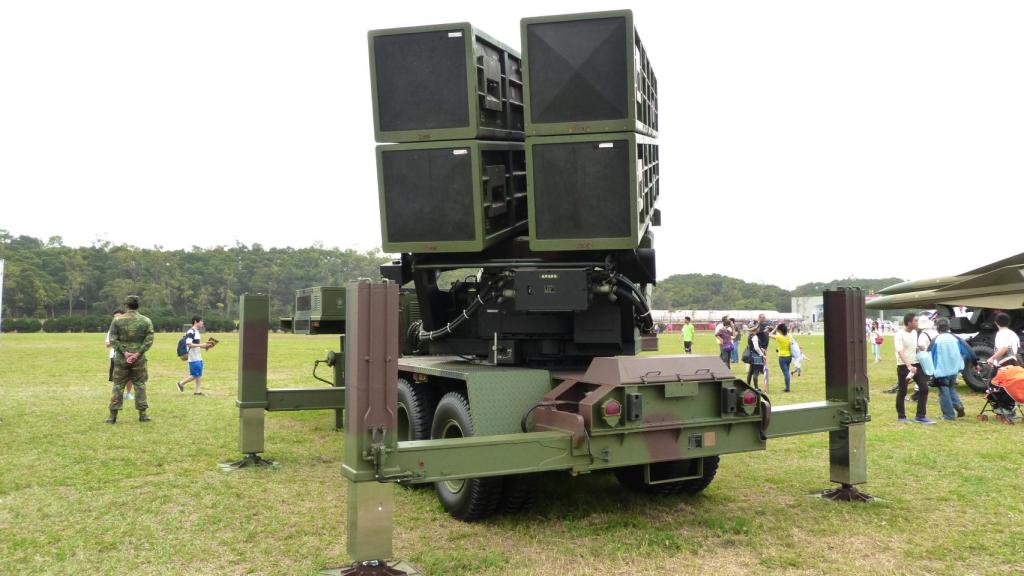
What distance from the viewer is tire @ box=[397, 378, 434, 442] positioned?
752 cm

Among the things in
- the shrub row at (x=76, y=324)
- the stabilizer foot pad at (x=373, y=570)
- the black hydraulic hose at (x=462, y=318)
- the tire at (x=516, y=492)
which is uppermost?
the black hydraulic hose at (x=462, y=318)

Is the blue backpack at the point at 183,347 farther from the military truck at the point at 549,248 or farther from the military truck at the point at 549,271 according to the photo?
the military truck at the point at 549,248

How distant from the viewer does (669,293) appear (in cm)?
12244

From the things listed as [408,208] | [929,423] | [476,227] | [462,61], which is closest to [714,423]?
[476,227]

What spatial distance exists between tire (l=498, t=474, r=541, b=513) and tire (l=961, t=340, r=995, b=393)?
13593 mm

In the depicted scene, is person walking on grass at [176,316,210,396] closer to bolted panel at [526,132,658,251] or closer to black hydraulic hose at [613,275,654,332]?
black hydraulic hose at [613,275,654,332]

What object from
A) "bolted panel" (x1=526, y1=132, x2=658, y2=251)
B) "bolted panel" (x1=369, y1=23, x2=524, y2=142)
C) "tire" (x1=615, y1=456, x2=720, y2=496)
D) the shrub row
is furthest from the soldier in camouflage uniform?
the shrub row

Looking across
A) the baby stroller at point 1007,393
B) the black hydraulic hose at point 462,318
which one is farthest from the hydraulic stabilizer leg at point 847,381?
the baby stroller at point 1007,393

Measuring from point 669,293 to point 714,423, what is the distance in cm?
11855

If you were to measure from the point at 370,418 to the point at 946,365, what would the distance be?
10.2m

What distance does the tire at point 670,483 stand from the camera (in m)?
7.07

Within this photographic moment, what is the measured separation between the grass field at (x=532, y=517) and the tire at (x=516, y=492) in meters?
0.14

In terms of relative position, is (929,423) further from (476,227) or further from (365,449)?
(365,449)

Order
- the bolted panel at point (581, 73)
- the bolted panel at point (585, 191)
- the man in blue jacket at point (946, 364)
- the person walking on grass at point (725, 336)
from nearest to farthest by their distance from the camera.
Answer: the bolted panel at point (581, 73), the bolted panel at point (585, 191), the man in blue jacket at point (946, 364), the person walking on grass at point (725, 336)
